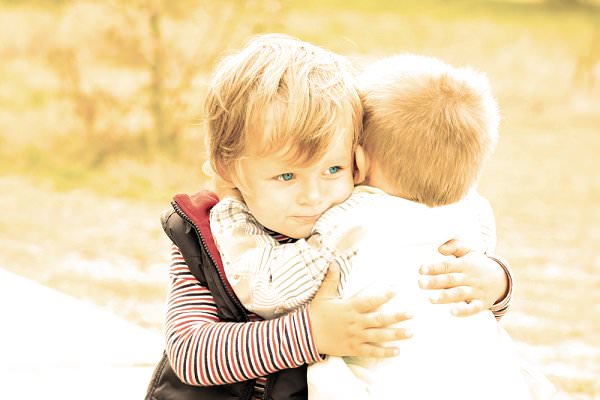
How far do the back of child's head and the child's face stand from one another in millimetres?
55

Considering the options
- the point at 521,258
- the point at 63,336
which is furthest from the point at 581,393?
the point at 63,336

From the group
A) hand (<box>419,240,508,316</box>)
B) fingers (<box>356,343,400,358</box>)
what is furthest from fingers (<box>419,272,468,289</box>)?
fingers (<box>356,343,400,358</box>)

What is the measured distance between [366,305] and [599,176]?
3.92m

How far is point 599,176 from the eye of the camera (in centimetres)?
474

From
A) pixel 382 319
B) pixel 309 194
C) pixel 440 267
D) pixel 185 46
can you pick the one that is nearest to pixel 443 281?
pixel 440 267

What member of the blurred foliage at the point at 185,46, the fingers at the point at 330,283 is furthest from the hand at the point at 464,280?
the blurred foliage at the point at 185,46

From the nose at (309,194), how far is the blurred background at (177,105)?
117 inches

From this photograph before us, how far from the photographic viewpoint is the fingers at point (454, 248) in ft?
4.10

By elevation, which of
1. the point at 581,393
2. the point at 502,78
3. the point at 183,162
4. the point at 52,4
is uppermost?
the point at 52,4

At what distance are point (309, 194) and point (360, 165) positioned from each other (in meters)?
0.09

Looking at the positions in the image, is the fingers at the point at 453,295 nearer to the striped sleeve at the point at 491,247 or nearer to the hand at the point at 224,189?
the striped sleeve at the point at 491,247

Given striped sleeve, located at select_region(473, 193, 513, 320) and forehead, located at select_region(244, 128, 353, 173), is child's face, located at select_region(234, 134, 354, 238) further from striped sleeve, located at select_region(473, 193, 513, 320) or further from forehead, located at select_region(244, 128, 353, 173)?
striped sleeve, located at select_region(473, 193, 513, 320)

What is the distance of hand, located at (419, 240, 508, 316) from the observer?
121cm

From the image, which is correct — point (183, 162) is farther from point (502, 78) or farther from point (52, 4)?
point (502, 78)
